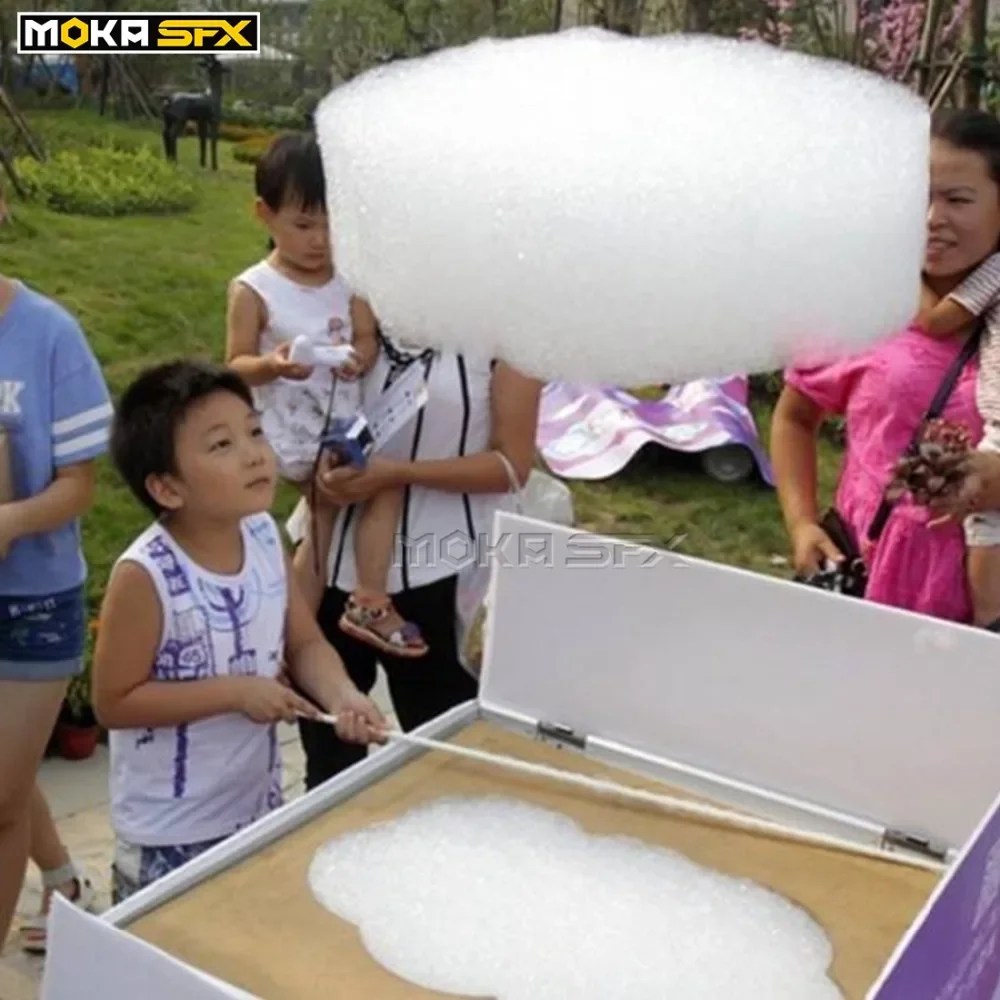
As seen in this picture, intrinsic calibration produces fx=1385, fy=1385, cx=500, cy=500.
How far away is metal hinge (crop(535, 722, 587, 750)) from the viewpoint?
1355mm

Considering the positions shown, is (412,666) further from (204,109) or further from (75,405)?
(204,109)

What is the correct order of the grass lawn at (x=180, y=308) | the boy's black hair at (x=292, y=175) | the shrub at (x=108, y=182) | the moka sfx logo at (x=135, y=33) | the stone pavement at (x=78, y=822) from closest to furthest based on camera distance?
the boy's black hair at (x=292, y=175) → the stone pavement at (x=78, y=822) → the grass lawn at (x=180, y=308) → the moka sfx logo at (x=135, y=33) → the shrub at (x=108, y=182)

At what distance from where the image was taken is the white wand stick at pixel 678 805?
3.82 ft

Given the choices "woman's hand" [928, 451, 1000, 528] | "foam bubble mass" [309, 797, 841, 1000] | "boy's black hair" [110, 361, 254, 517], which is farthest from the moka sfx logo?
"foam bubble mass" [309, 797, 841, 1000]

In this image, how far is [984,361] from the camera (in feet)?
4.52

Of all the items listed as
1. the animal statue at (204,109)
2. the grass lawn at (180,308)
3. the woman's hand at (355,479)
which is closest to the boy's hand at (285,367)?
the woman's hand at (355,479)

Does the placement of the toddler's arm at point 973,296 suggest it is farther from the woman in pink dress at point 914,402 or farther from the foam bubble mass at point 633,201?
the foam bubble mass at point 633,201

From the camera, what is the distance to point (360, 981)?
94cm

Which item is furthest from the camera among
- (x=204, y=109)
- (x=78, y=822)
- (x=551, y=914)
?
(x=204, y=109)

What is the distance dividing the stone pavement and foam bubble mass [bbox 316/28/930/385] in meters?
1.37

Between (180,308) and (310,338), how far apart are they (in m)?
3.49

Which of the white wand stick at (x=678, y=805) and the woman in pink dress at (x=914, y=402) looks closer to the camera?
the white wand stick at (x=678, y=805)

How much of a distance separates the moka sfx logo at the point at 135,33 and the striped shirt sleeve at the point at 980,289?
3.51m

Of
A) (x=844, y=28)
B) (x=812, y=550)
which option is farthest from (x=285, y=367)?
(x=844, y=28)
